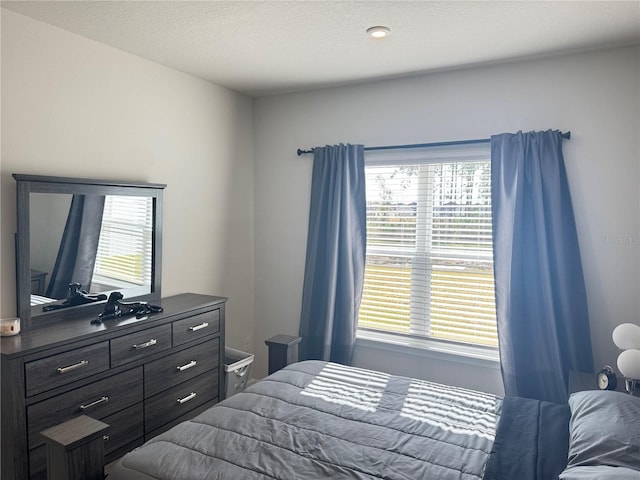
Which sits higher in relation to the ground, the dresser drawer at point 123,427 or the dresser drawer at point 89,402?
the dresser drawer at point 89,402

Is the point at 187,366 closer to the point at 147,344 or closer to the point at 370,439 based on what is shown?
the point at 147,344

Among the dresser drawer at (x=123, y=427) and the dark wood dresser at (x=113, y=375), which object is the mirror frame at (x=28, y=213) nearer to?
the dark wood dresser at (x=113, y=375)

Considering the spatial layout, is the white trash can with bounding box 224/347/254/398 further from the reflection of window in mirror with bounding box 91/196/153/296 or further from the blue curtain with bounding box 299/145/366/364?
the reflection of window in mirror with bounding box 91/196/153/296

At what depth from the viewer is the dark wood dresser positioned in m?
1.95

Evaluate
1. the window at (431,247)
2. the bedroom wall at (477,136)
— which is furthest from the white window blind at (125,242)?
the window at (431,247)

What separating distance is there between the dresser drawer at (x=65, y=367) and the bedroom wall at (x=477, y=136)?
1793 mm

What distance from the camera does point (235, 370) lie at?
3262 mm

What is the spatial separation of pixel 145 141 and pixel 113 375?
1.56 meters

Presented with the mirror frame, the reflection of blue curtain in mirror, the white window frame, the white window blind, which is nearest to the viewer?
the mirror frame

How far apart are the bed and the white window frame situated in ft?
3.19

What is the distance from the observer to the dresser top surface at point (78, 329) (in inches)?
79.1

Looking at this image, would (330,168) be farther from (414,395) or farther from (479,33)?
(414,395)

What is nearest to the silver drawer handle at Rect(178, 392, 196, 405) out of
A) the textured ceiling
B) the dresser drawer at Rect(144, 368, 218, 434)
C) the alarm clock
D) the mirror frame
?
the dresser drawer at Rect(144, 368, 218, 434)

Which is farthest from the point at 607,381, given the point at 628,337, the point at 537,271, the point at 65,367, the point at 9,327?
the point at 9,327
